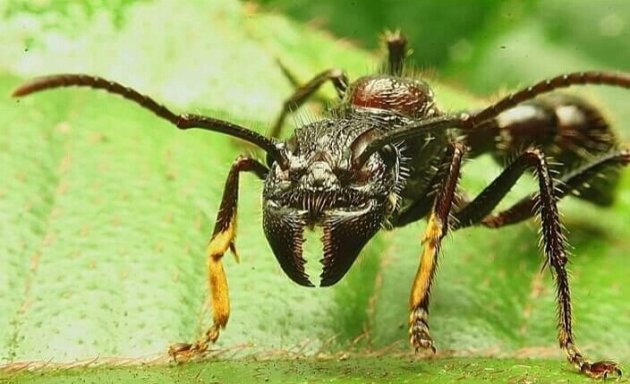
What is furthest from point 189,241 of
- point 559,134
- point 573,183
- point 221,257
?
point 559,134

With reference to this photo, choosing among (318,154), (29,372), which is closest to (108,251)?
(29,372)

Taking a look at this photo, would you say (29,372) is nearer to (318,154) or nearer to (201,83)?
(318,154)

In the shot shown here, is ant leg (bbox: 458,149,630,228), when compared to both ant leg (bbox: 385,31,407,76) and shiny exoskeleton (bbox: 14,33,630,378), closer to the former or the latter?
shiny exoskeleton (bbox: 14,33,630,378)

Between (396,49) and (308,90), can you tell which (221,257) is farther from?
(396,49)

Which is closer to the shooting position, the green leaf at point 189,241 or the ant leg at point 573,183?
the green leaf at point 189,241

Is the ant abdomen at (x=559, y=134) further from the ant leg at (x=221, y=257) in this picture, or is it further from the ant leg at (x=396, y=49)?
the ant leg at (x=221, y=257)

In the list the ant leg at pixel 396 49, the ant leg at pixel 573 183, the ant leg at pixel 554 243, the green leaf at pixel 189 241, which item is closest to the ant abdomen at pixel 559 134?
the green leaf at pixel 189 241

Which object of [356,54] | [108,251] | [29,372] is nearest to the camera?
[29,372]

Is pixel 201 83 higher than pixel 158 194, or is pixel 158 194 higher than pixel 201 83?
pixel 201 83
